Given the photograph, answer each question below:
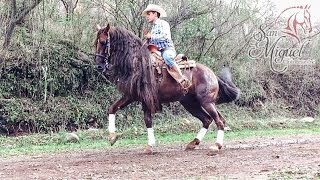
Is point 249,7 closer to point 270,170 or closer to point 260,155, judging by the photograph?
point 260,155

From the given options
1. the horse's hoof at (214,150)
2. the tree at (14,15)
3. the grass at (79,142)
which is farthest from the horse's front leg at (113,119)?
the tree at (14,15)

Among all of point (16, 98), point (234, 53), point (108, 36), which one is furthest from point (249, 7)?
point (108, 36)

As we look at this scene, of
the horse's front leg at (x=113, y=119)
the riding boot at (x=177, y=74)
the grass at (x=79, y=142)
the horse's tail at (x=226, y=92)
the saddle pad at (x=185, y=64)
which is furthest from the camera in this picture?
the grass at (x=79, y=142)

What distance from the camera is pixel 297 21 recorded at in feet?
76.6

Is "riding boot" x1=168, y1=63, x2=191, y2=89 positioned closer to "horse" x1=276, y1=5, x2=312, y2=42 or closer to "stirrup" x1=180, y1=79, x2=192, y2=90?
"stirrup" x1=180, y1=79, x2=192, y2=90

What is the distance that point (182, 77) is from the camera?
418 inches

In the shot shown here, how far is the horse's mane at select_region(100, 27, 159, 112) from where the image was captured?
401 inches

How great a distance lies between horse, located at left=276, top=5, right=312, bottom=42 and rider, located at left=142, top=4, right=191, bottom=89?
13144mm

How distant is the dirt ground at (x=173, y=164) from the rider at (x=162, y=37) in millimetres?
1686

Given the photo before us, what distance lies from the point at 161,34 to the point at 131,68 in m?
0.96

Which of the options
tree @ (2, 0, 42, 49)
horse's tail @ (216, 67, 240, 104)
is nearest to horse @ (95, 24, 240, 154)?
horse's tail @ (216, 67, 240, 104)

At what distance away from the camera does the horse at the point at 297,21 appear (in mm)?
22786

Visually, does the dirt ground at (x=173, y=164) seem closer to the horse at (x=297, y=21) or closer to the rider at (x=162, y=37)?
the rider at (x=162, y=37)

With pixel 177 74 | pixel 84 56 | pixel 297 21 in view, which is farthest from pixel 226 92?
pixel 297 21
